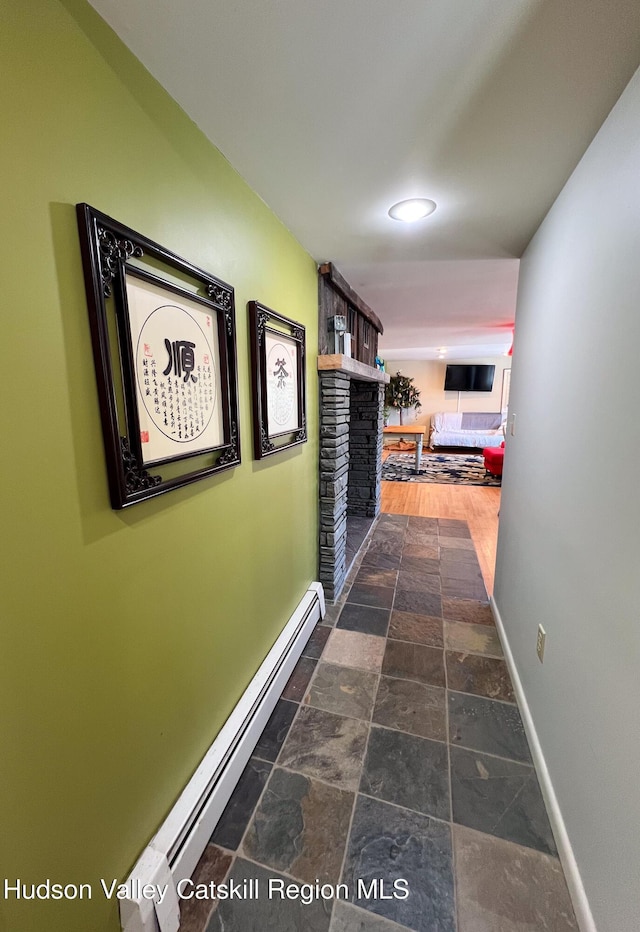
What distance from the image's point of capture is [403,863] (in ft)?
3.49

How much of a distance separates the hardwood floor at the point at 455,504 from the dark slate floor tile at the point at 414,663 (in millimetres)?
1349

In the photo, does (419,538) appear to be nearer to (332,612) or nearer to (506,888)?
(332,612)

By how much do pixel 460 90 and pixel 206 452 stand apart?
1.17m

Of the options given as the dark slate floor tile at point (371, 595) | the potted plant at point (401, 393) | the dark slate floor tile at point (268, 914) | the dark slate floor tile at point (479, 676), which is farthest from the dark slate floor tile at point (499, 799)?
the potted plant at point (401, 393)

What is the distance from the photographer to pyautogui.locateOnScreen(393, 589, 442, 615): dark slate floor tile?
7.72 ft

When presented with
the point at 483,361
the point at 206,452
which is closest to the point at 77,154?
the point at 206,452

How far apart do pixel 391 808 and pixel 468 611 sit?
1.36 m

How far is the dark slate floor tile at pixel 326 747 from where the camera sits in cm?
132

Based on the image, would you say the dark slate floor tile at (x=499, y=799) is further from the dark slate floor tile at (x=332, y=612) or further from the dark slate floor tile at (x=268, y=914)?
the dark slate floor tile at (x=332, y=612)

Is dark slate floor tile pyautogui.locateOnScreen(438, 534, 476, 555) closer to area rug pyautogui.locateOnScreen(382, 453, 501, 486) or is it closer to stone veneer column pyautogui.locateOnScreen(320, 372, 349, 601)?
stone veneer column pyautogui.locateOnScreen(320, 372, 349, 601)

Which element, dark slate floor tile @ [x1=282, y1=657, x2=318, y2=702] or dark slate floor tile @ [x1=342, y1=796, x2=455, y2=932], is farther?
dark slate floor tile @ [x1=282, y1=657, x2=318, y2=702]

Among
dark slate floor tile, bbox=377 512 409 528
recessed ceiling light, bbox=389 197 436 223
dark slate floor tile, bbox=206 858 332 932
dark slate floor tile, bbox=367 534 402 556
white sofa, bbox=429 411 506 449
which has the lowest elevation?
dark slate floor tile, bbox=206 858 332 932

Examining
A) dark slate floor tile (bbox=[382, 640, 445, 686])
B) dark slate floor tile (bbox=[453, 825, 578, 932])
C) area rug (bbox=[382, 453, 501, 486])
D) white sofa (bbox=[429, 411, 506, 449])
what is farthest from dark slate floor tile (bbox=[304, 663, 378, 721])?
white sofa (bbox=[429, 411, 506, 449])

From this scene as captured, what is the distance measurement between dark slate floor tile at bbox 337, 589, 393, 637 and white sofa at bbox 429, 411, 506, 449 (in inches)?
265
